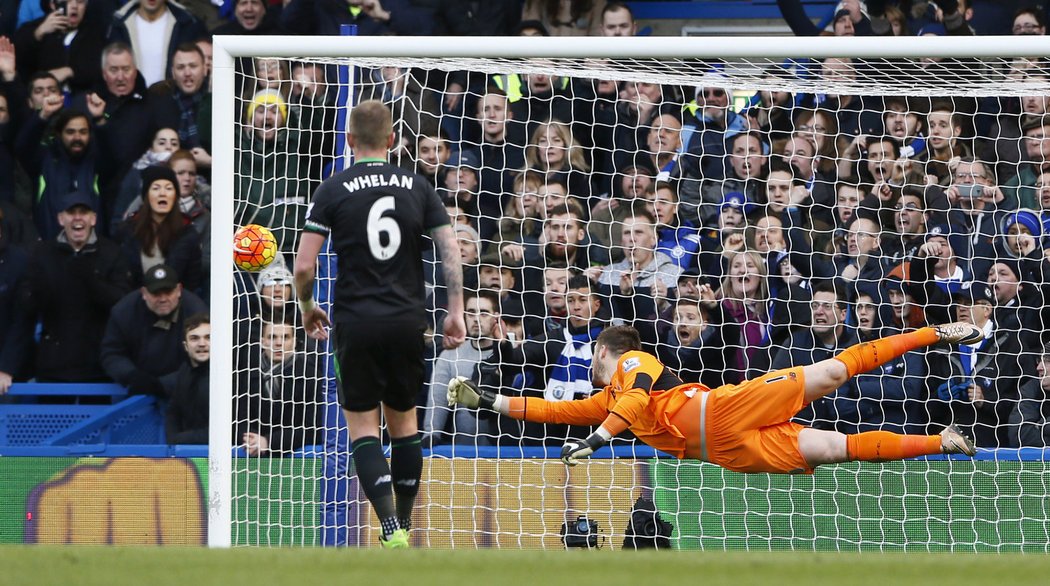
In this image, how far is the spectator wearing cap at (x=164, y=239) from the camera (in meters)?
7.74

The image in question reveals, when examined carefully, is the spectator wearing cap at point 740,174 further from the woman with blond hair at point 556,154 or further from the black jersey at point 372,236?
the black jersey at point 372,236

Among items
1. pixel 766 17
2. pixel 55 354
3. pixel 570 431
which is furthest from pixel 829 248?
pixel 55 354

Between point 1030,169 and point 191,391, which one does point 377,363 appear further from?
point 1030,169

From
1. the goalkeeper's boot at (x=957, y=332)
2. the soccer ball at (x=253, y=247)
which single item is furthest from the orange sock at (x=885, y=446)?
the soccer ball at (x=253, y=247)

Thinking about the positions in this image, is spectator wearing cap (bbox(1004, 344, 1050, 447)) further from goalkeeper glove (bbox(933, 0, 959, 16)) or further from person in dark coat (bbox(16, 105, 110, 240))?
person in dark coat (bbox(16, 105, 110, 240))

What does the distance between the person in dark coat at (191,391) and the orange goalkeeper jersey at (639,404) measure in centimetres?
200

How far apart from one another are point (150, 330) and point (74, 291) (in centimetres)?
60

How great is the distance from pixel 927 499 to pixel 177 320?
4.35m

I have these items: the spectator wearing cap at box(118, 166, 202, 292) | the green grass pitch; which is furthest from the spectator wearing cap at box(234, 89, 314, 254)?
the green grass pitch

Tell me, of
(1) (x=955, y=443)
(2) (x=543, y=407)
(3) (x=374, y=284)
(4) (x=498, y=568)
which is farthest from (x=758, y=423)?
(4) (x=498, y=568)

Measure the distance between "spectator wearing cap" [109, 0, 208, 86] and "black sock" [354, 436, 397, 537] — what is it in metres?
4.11

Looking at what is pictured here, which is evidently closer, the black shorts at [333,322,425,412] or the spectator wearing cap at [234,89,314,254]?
the black shorts at [333,322,425,412]

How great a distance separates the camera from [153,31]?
8.46 meters

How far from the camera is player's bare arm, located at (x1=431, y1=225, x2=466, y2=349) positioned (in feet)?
17.2
